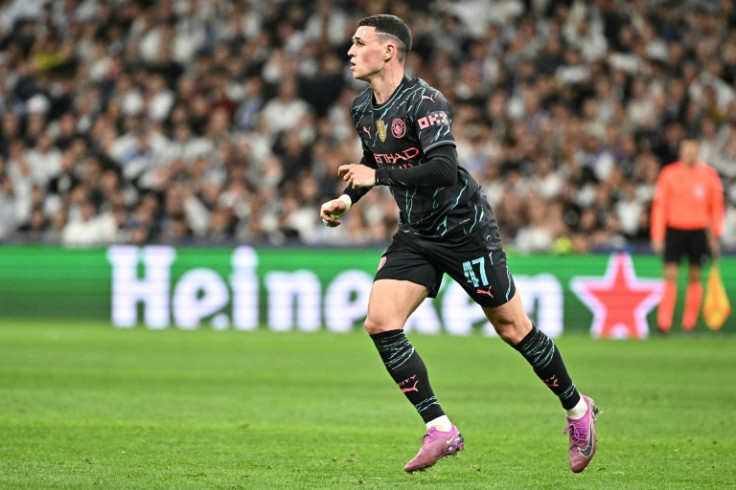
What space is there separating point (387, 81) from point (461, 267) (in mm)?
1012

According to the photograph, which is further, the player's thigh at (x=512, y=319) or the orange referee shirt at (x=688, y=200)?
the orange referee shirt at (x=688, y=200)

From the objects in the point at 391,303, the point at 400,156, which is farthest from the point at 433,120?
the point at 391,303

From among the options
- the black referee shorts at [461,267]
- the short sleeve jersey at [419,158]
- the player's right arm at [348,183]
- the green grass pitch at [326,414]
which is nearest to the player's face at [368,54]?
the short sleeve jersey at [419,158]

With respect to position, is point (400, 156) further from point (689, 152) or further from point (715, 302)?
point (715, 302)

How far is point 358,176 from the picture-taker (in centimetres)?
616

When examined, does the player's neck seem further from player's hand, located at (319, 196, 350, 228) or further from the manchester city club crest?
player's hand, located at (319, 196, 350, 228)

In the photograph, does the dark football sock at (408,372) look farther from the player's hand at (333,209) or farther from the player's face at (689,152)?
the player's face at (689,152)

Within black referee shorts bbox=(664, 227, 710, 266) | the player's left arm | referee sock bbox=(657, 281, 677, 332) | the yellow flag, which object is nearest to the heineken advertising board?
the yellow flag

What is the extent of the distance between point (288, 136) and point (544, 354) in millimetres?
12837

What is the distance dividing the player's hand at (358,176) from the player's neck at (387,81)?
1.55 ft

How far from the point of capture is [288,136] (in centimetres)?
1900

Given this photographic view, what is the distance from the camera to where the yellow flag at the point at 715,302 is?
15781mm

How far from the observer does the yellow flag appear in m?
15.8

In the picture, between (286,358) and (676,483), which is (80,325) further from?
(676,483)
